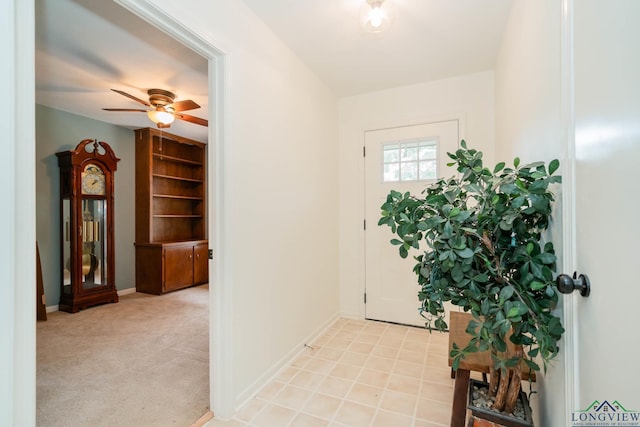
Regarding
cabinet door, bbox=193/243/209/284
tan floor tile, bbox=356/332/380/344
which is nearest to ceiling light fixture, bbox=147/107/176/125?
cabinet door, bbox=193/243/209/284

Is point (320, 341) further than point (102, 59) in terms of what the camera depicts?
Yes

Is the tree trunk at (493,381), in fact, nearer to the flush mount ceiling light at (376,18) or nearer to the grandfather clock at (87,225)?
the flush mount ceiling light at (376,18)

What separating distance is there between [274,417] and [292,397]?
0.68ft

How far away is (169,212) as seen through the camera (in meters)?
4.95

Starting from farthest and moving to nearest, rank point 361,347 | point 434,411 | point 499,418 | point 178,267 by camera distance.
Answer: point 178,267, point 361,347, point 434,411, point 499,418

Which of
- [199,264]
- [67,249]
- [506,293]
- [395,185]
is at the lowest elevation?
[199,264]

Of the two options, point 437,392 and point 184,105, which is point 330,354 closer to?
point 437,392

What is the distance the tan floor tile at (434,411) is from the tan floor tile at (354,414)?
28 cm

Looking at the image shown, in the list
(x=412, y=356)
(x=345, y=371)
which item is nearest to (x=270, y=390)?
(x=345, y=371)

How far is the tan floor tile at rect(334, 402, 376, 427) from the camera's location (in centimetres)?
163

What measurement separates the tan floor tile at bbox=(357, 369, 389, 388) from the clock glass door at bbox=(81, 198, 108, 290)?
3.53 m

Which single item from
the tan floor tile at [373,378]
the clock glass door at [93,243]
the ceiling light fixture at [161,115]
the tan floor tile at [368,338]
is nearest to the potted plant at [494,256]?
the tan floor tile at [373,378]
